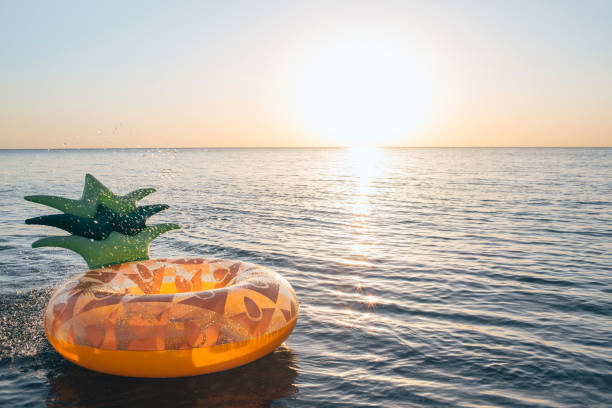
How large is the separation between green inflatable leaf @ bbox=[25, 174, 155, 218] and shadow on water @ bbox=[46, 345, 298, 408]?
238 cm

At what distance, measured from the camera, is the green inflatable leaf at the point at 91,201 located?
6902 mm

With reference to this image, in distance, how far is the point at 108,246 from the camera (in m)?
7.00

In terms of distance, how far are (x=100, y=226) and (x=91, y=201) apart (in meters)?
0.52

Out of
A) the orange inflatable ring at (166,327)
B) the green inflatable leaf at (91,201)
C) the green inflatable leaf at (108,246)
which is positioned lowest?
the orange inflatable ring at (166,327)

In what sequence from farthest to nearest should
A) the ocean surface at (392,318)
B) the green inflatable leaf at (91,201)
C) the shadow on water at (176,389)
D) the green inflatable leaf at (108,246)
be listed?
the green inflatable leaf at (91,201)
the green inflatable leaf at (108,246)
the ocean surface at (392,318)
the shadow on water at (176,389)

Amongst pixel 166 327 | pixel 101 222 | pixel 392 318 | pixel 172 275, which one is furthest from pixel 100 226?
pixel 392 318

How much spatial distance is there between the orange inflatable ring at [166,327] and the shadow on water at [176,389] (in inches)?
8.1

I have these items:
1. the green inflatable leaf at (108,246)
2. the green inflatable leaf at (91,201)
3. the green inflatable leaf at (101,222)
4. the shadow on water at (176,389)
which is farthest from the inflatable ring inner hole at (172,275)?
the shadow on water at (176,389)

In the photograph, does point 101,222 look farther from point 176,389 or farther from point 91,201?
point 176,389

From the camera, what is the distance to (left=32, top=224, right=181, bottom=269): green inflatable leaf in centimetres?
676

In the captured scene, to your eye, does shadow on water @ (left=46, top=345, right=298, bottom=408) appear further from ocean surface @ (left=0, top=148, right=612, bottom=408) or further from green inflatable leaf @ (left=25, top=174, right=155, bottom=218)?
green inflatable leaf @ (left=25, top=174, right=155, bottom=218)

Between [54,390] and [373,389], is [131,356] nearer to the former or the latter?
[54,390]

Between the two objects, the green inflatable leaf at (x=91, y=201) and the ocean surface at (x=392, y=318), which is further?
the green inflatable leaf at (x=91, y=201)

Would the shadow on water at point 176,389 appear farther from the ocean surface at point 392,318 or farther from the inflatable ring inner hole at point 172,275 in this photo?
the inflatable ring inner hole at point 172,275
